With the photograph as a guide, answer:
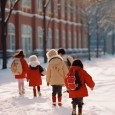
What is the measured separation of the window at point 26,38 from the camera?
3825 cm

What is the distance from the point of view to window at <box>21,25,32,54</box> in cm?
3825

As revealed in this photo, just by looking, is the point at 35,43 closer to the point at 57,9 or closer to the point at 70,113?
the point at 57,9

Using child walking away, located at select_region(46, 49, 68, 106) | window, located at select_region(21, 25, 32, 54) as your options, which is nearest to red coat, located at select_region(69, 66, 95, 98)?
child walking away, located at select_region(46, 49, 68, 106)

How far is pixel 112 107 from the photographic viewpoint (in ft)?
31.0

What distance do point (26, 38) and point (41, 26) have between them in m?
4.41

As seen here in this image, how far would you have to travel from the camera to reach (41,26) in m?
43.0

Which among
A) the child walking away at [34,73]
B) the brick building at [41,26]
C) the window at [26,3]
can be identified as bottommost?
the child walking away at [34,73]

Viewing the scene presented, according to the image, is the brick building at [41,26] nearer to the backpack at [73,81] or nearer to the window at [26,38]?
the window at [26,38]

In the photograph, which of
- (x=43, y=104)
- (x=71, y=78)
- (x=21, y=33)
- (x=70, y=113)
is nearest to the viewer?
(x=71, y=78)

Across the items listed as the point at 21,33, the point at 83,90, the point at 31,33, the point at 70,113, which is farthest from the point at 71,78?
the point at 31,33

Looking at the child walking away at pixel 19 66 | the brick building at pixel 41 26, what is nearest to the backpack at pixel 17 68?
the child walking away at pixel 19 66

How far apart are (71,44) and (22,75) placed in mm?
43983

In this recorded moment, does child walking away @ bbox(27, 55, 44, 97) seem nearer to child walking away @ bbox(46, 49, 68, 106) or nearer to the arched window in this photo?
child walking away @ bbox(46, 49, 68, 106)

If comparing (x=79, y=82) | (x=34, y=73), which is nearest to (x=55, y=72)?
(x=79, y=82)
